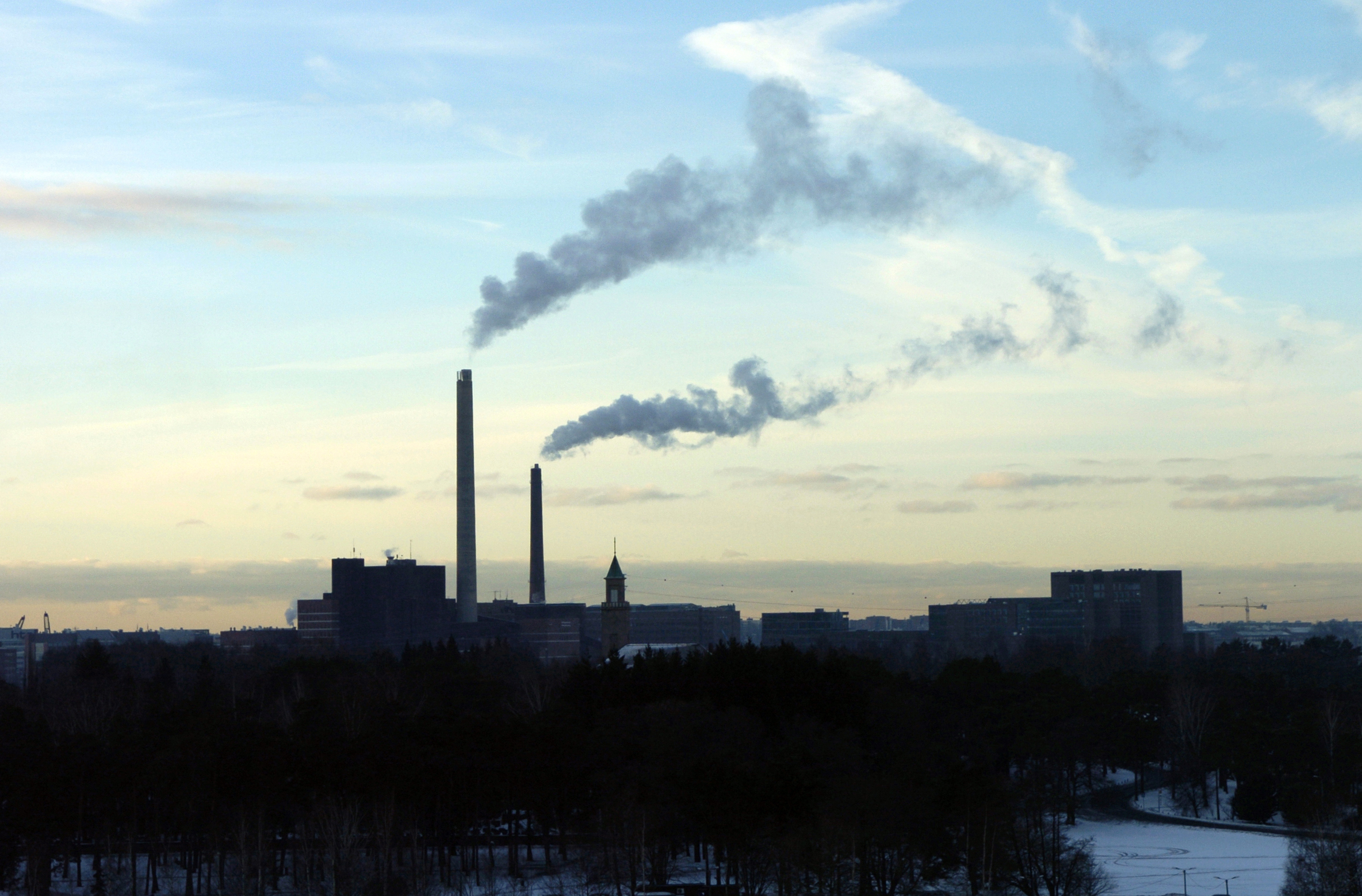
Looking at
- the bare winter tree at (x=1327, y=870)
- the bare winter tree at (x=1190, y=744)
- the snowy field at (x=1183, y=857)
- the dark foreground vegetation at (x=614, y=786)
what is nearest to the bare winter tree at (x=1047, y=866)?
the dark foreground vegetation at (x=614, y=786)

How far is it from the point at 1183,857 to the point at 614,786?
31.5m

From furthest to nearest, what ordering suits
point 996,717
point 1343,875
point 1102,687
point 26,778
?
point 1102,687 < point 996,717 < point 26,778 < point 1343,875

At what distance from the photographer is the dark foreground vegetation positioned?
67.1m

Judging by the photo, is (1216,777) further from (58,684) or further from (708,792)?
(58,684)

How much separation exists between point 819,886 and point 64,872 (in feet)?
132

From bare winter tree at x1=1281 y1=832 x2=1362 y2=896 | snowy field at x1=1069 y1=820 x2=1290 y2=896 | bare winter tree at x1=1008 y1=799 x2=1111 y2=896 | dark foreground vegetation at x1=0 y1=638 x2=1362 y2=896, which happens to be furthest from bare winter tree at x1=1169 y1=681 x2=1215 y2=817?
bare winter tree at x1=1281 y1=832 x2=1362 y2=896

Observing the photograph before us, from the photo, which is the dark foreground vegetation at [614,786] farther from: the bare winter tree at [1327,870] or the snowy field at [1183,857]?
the bare winter tree at [1327,870]

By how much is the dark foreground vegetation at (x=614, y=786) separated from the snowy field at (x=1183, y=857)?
8.99ft

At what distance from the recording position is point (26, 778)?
7156 centimetres

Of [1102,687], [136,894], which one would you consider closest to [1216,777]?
[1102,687]

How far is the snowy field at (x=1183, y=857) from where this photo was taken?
72.2 meters

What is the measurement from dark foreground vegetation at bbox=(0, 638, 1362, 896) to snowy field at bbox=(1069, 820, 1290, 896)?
8.99 feet

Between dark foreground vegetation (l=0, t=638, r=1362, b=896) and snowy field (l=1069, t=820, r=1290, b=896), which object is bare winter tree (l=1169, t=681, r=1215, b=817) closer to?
dark foreground vegetation (l=0, t=638, r=1362, b=896)

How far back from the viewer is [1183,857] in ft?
272
